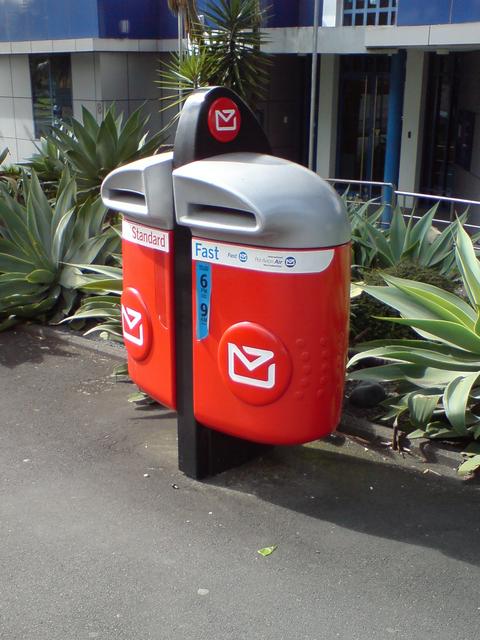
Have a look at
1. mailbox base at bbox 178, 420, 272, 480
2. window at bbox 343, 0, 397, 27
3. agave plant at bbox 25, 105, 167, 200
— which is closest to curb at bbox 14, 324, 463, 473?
mailbox base at bbox 178, 420, 272, 480

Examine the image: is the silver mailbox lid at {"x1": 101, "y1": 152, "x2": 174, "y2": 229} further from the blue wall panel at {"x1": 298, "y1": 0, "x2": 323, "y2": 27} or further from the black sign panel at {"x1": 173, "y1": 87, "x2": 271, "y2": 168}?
the blue wall panel at {"x1": 298, "y1": 0, "x2": 323, "y2": 27}

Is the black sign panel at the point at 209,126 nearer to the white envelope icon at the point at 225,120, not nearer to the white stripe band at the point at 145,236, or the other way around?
the white envelope icon at the point at 225,120

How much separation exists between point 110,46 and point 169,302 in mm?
15465

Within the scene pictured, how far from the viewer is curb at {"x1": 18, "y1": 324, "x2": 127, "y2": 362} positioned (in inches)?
273

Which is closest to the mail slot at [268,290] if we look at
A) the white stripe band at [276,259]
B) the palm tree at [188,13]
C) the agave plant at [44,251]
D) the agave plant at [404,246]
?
the white stripe band at [276,259]

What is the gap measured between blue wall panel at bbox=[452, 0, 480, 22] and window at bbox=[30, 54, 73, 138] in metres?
10.4

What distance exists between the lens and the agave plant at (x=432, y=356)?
4.87 m

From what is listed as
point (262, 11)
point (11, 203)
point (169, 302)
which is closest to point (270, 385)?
point (169, 302)

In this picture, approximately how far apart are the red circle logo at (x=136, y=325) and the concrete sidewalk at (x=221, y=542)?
72 centimetres

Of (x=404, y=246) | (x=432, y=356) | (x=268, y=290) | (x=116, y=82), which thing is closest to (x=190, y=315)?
(x=268, y=290)

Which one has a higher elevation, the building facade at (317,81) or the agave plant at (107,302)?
the building facade at (317,81)

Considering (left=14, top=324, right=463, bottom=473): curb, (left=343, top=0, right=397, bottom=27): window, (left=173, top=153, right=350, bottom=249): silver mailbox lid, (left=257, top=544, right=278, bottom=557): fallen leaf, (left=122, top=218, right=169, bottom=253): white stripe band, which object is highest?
(left=343, top=0, right=397, bottom=27): window

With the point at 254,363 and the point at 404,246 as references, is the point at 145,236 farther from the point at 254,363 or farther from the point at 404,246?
the point at 404,246

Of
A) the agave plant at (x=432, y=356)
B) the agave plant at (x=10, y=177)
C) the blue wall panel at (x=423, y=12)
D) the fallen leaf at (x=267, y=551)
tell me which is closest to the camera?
the fallen leaf at (x=267, y=551)
